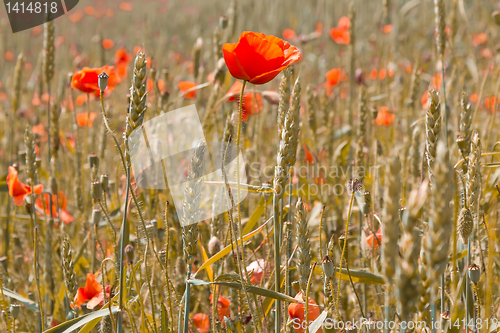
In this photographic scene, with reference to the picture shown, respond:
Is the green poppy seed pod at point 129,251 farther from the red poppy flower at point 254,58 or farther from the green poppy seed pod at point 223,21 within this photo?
the green poppy seed pod at point 223,21

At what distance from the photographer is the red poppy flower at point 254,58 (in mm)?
Result: 778

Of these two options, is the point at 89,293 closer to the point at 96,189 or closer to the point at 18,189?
the point at 96,189

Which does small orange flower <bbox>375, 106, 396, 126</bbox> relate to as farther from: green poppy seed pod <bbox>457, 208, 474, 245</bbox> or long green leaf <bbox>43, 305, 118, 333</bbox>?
long green leaf <bbox>43, 305, 118, 333</bbox>

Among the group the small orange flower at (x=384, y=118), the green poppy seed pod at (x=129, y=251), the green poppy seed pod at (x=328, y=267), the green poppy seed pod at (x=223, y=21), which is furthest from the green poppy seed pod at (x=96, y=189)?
the small orange flower at (x=384, y=118)

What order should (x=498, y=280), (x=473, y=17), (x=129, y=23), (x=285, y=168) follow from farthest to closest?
(x=129, y=23) → (x=473, y=17) → (x=498, y=280) → (x=285, y=168)

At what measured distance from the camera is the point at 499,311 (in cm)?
99

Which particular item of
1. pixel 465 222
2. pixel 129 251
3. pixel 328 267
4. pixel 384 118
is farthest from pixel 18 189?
pixel 384 118

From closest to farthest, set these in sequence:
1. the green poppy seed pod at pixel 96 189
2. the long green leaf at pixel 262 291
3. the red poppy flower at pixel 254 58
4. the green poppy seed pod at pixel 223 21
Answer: the long green leaf at pixel 262 291, the red poppy flower at pixel 254 58, the green poppy seed pod at pixel 96 189, the green poppy seed pod at pixel 223 21

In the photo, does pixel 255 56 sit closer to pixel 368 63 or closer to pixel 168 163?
pixel 168 163

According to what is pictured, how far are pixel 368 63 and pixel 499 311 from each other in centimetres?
371

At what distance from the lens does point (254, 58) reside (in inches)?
30.8

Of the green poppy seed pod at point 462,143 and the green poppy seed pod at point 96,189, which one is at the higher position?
the green poppy seed pod at point 462,143

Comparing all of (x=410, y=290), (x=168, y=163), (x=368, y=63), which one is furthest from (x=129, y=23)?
(x=410, y=290)

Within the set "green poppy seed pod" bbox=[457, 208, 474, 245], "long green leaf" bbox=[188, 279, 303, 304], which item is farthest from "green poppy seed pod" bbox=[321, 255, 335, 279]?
"green poppy seed pod" bbox=[457, 208, 474, 245]
